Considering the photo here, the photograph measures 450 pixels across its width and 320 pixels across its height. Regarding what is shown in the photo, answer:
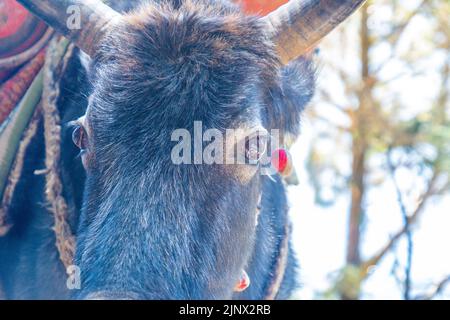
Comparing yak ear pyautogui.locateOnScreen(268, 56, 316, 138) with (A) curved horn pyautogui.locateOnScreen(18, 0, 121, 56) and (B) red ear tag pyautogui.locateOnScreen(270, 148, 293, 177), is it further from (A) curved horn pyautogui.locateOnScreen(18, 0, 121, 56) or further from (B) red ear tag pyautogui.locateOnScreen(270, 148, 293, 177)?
(A) curved horn pyautogui.locateOnScreen(18, 0, 121, 56)

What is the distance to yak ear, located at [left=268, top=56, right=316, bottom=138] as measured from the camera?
4.16 metres

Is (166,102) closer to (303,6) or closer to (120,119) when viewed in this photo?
(120,119)

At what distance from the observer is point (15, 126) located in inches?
180

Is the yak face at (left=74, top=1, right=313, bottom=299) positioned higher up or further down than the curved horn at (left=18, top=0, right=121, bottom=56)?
further down

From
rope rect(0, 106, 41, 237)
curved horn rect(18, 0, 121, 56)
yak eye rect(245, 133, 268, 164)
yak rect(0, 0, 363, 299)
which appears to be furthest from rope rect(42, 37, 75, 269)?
yak eye rect(245, 133, 268, 164)

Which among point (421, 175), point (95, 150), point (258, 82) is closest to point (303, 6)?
point (258, 82)

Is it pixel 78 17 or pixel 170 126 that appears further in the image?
pixel 78 17

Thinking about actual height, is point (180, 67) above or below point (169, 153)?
above

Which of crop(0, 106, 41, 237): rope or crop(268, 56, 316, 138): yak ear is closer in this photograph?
crop(268, 56, 316, 138): yak ear

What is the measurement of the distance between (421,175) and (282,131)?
4.05m

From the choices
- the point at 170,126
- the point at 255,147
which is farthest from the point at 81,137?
the point at 255,147

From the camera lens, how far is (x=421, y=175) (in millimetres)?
7961

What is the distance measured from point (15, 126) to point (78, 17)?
999 millimetres

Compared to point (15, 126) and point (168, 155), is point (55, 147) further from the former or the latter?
point (168, 155)
